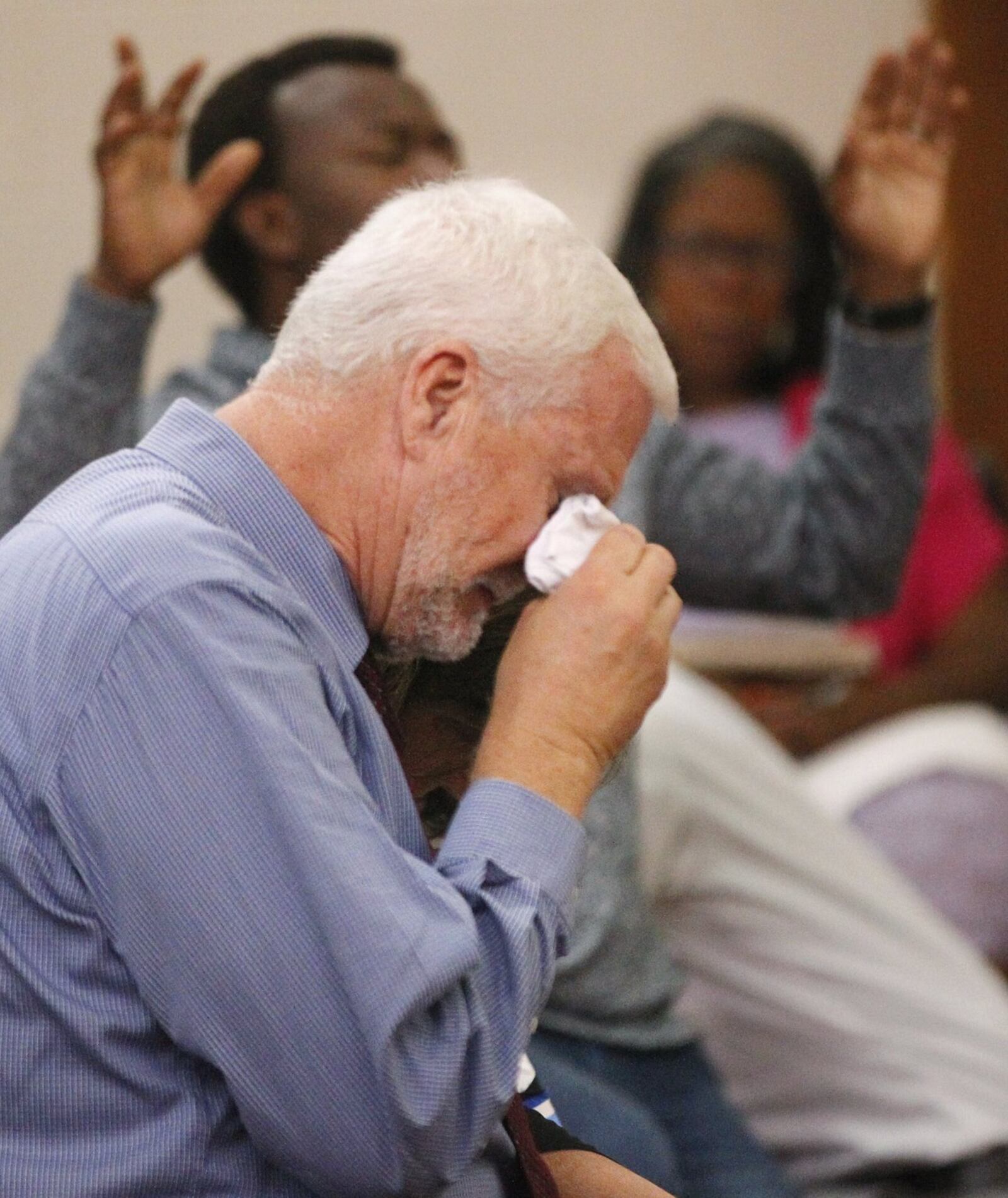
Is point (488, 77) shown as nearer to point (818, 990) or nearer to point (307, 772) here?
point (818, 990)

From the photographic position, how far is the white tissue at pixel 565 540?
87cm

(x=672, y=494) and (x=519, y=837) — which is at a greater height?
(x=519, y=837)

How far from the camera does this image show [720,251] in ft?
8.51

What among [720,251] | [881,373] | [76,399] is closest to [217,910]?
[76,399]

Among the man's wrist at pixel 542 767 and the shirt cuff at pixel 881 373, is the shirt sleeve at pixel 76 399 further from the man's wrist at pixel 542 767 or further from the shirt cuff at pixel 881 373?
the shirt cuff at pixel 881 373

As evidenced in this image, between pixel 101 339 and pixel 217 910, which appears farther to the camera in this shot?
pixel 101 339

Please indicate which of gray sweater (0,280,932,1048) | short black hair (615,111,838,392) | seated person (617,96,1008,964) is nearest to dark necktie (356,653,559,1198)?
gray sweater (0,280,932,1048)

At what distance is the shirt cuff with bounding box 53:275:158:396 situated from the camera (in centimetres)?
122

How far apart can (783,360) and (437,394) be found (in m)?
1.92

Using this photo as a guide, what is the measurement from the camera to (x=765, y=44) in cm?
270

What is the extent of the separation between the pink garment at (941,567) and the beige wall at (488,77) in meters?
0.63

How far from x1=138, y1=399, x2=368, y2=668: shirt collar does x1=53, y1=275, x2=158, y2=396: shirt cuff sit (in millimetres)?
373

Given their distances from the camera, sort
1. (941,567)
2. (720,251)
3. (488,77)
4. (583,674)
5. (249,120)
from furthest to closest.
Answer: (941,567) → (720,251) → (488,77) → (249,120) → (583,674)

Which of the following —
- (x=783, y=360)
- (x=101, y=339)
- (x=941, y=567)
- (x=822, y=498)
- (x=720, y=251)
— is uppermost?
(x=101, y=339)
